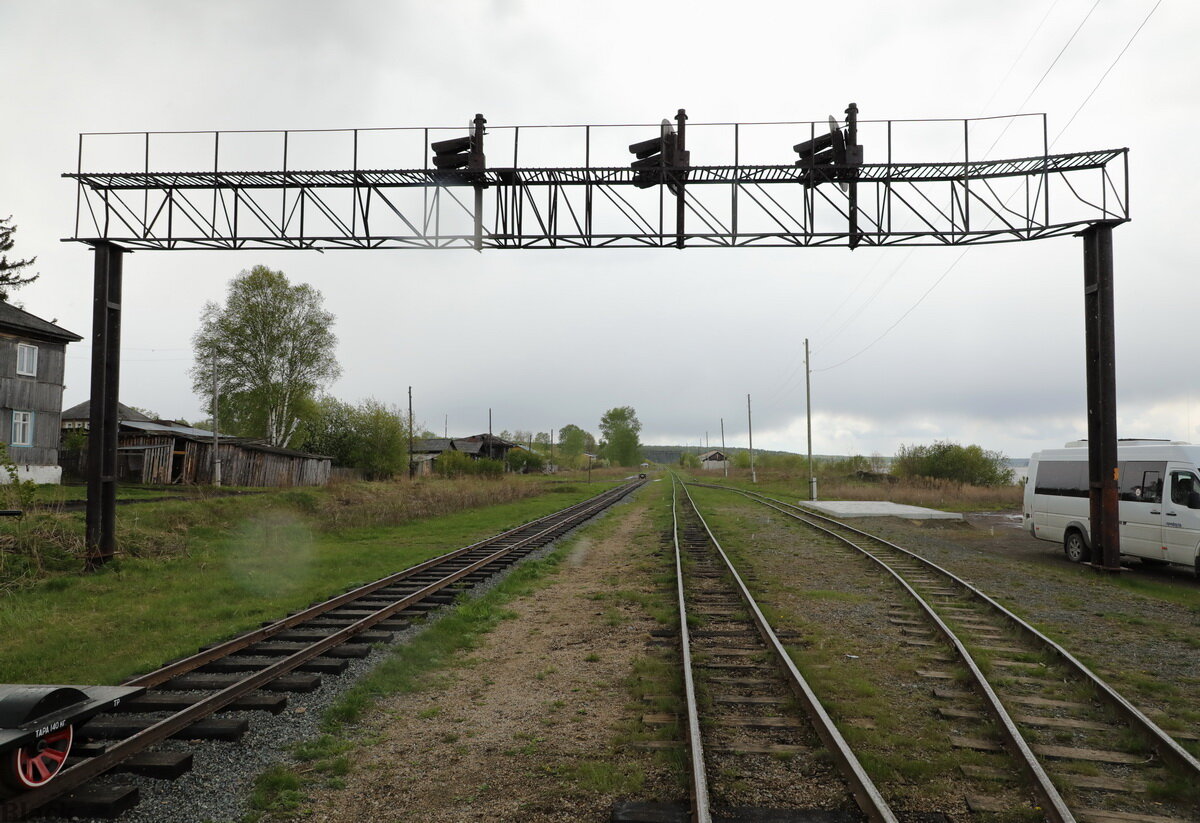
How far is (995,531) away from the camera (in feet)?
79.9

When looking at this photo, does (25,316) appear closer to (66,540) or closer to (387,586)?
(66,540)

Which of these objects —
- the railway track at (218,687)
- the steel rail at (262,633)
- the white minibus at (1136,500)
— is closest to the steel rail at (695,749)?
the railway track at (218,687)

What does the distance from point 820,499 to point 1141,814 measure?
37475 mm

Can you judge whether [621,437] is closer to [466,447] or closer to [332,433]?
[466,447]

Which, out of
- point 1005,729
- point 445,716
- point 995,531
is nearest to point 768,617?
point 1005,729

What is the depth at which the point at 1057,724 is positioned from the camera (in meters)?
6.17

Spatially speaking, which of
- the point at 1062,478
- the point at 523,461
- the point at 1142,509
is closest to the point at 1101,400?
the point at 1142,509

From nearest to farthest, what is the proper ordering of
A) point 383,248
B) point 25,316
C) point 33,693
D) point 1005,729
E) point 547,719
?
point 33,693 → point 1005,729 → point 547,719 → point 383,248 → point 25,316

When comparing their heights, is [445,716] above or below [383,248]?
below

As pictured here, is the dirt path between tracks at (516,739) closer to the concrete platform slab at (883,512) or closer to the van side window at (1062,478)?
the van side window at (1062,478)

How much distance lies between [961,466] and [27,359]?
51665 mm

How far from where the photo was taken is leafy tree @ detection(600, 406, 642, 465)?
141625 millimetres

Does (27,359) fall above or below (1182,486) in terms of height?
above

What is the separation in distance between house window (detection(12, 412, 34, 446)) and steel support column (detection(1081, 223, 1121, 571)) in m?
35.1
